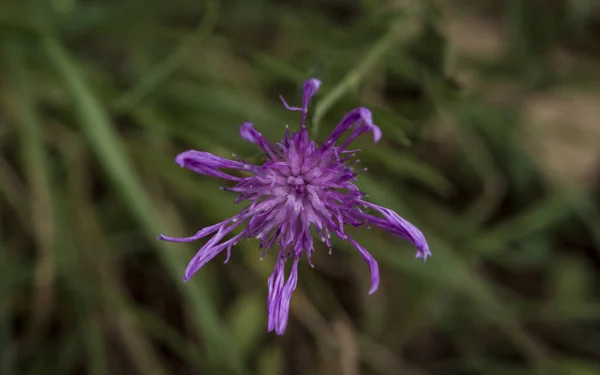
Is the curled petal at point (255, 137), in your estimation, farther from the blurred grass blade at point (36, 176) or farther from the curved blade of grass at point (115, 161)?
the blurred grass blade at point (36, 176)

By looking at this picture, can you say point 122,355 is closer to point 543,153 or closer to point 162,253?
point 162,253

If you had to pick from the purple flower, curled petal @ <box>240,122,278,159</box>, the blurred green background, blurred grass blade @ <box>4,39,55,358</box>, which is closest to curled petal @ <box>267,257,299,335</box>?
the purple flower

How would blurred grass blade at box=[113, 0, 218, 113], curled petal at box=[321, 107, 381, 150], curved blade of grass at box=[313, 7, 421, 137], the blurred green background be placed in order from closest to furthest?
curled petal at box=[321, 107, 381, 150], curved blade of grass at box=[313, 7, 421, 137], blurred grass blade at box=[113, 0, 218, 113], the blurred green background

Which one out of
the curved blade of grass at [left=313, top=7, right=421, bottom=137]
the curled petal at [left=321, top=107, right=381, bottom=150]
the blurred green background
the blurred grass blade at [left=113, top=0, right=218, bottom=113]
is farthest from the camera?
the blurred green background

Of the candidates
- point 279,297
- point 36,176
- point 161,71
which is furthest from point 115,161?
point 279,297

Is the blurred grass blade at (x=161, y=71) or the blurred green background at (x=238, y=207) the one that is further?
the blurred green background at (x=238, y=207)

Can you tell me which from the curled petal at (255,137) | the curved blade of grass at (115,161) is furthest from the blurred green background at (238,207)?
the curled petal at (255,137)

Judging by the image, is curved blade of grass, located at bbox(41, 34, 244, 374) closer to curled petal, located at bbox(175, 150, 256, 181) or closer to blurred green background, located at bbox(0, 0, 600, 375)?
blurred green background, located at bbox(0, 0, 600, 375)

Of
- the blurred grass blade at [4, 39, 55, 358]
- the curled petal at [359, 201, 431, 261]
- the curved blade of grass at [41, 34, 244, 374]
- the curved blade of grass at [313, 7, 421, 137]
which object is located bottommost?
the blurred grass blade at [4, 39, 55, 358]
